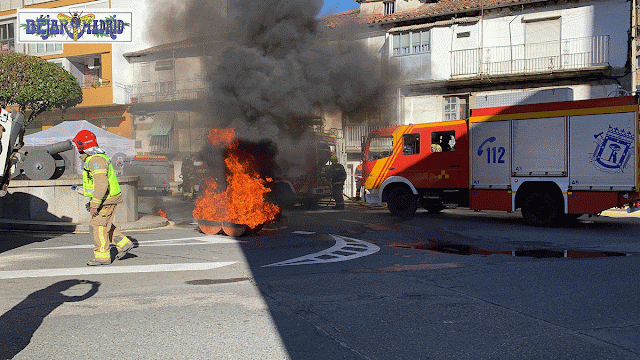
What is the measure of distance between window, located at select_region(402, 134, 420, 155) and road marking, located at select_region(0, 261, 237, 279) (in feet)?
26.3

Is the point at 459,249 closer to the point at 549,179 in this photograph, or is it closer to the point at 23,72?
the point at 549,179

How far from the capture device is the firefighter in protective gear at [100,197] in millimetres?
6867

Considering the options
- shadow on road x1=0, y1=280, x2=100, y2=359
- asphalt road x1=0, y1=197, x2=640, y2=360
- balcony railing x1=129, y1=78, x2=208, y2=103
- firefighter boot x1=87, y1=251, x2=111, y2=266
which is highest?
balcony railing x1=129, y1=78, x2=208, y2=103

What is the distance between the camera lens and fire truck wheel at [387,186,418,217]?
14.0 meters

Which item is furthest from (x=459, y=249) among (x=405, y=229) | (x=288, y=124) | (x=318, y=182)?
(x=318, y=182)

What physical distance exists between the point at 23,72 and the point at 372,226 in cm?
1892

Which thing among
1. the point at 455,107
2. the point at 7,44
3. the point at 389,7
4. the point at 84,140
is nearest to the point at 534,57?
the point at 455,107

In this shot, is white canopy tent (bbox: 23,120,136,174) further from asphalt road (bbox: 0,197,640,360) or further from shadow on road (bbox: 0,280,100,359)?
shadow on road (bbox: 0,280,100,359)

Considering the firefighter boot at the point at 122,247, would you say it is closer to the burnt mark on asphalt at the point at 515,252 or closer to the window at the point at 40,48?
the burnt mark on asphalt at the point at 515,252

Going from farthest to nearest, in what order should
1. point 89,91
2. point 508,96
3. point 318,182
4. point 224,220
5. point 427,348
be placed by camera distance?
point 89,91, point 508,96, point 318,182, point 224,220, point 427,348

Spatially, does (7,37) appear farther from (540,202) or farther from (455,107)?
(540,202)

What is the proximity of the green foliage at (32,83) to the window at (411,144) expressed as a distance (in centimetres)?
1737

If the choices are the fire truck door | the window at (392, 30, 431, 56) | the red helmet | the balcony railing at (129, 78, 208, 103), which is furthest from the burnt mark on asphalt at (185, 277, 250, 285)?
the window at (392, 30, 431, 56)

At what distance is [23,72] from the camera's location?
2262 cm
